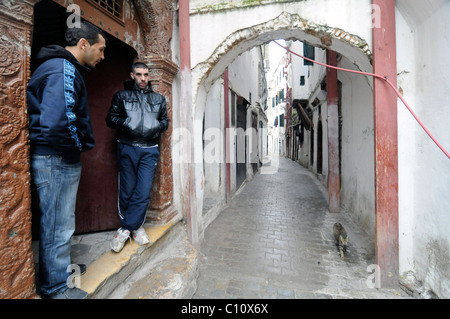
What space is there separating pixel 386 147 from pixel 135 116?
2.78m

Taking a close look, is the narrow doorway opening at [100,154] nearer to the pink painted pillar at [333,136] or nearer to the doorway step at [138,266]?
the doorway step at [138,266]

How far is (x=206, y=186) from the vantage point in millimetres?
5738

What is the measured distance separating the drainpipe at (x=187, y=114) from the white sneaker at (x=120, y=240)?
37.6 inches

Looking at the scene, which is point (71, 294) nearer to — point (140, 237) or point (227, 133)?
point (140, 237)

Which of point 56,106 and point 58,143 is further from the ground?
point 56,106

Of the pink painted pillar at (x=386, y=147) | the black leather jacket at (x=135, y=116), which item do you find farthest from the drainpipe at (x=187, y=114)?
the pink painted pillar at (x=386, y=147)

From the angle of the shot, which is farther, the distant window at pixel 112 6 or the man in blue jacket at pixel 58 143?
the distant window at pixel 112 6

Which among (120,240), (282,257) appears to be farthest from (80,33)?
(282,257)

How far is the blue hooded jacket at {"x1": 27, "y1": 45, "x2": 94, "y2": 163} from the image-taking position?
1.36m

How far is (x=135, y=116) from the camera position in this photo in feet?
7.68

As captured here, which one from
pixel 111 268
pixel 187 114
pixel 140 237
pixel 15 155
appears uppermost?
pixel 187 114

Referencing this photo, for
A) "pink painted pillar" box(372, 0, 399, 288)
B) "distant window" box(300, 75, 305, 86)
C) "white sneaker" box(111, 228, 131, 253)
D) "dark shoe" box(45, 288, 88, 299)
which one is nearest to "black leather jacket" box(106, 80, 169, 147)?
"white sneaker" box(111, 228, 131, 253)

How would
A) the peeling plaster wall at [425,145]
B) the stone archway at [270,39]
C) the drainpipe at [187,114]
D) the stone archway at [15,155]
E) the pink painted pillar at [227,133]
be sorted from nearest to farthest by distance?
the stone archway at [15,155] < the peeling plaster wall at [425,145] < the stone archway at [270,39] < the drainpipe at [187,114] < the pink painted pillar at [227,133]

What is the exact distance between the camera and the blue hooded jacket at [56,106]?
1362mm
